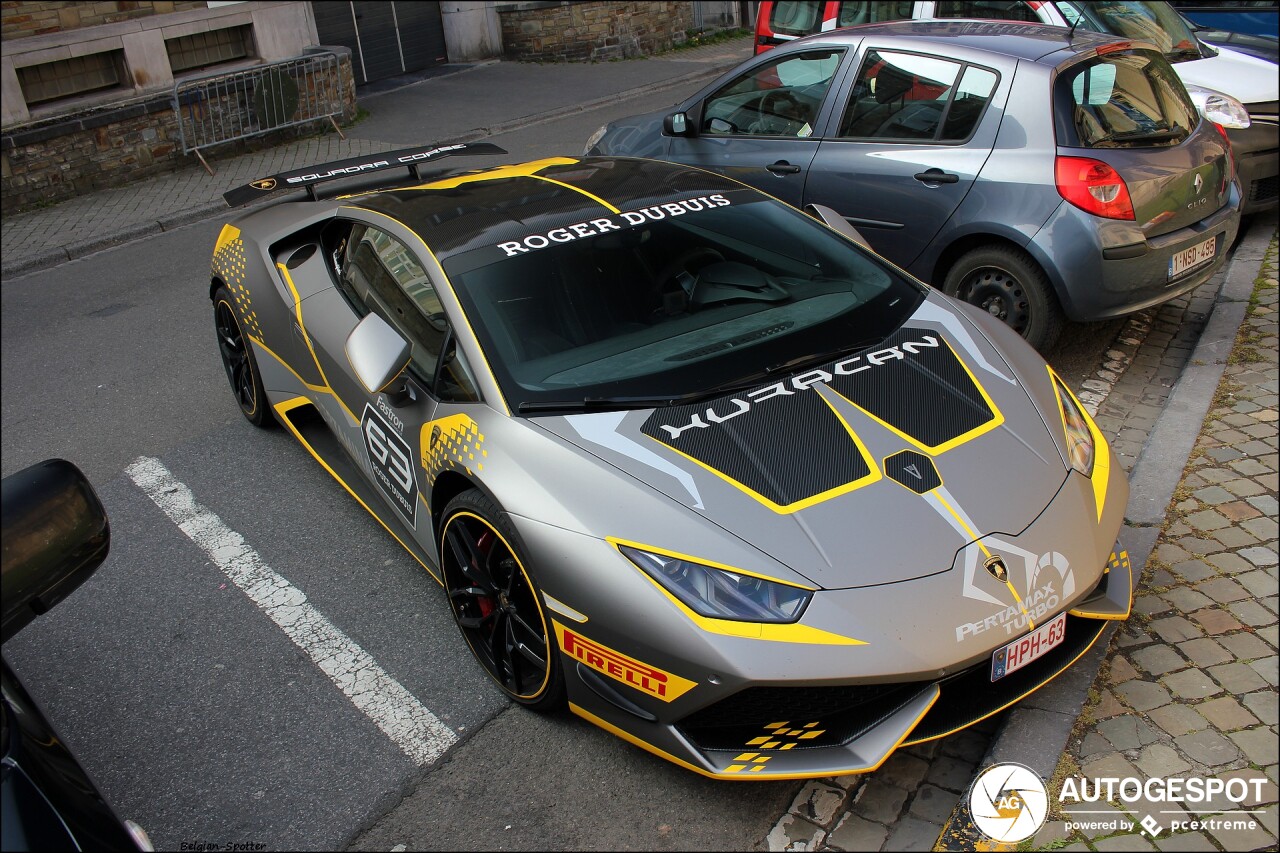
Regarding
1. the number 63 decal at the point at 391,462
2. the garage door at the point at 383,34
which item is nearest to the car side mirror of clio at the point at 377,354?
the number 63 decal at the point at 391,462

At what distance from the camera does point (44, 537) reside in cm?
217

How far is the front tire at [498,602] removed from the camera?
3207 millimetres

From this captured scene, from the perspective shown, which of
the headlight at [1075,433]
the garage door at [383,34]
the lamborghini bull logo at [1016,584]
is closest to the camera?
→ the lamborghini bull logo at [1016,584]

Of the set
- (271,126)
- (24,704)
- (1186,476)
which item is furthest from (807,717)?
(271,126)

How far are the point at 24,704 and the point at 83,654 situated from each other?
5.86ft

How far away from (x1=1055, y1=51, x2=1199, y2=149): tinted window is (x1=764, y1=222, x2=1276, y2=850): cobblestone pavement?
3.66 feet

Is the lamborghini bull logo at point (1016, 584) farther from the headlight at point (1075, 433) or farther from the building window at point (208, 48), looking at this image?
the building window at point (208, 48)

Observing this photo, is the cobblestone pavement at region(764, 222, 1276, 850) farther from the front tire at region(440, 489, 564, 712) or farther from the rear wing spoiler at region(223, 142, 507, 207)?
the rear wing spoiler at region(223, 142, 507, 207)

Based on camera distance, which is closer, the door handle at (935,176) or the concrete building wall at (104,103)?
the door handle at (935,176)

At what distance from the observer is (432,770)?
3.24 meters

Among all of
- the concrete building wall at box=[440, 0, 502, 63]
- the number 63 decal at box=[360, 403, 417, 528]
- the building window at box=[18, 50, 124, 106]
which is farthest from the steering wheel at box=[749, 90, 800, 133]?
the concrete building wall at box=[440, 0, 502, 63]

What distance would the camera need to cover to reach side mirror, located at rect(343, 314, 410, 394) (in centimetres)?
362

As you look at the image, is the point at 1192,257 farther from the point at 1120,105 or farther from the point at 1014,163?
the point at 1014,163

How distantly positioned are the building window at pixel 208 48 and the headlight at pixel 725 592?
11757 millimetres
